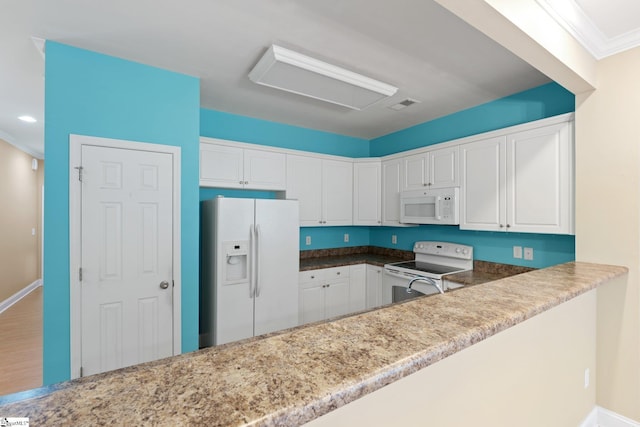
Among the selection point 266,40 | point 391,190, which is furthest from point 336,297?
point 266,40

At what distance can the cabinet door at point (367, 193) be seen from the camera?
3990 mm

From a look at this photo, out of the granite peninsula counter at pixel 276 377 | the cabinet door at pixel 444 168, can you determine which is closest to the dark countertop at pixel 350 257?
the cabinet door at pixel 444 168

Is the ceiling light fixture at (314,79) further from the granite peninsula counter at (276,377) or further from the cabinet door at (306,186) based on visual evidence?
the granite peninsula counter at (276,377)

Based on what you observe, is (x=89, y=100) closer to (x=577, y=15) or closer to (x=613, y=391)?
(x=577, y=15)

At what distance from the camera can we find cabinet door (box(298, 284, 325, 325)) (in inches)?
132

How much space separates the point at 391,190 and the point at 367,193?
1.15 ft

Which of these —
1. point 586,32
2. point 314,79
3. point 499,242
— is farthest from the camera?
point 499,242

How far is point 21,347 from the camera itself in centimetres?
335

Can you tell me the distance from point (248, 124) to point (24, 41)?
1948mm

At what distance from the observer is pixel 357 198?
406 cm

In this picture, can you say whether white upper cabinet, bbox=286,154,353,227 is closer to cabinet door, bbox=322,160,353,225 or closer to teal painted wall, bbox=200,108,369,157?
cabinet door, bbox=322,160,353,225

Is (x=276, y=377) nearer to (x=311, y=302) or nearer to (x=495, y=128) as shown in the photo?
(x=311, y=302)

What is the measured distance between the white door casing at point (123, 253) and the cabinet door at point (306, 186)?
4.77 feet

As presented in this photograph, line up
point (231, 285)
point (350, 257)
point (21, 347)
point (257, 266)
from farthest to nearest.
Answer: point (350, 257)
point (21, 347)
point (257, 266)
point (231, 285)
